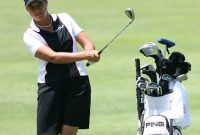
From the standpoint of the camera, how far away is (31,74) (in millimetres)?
10883

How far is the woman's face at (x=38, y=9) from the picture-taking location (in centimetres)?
588

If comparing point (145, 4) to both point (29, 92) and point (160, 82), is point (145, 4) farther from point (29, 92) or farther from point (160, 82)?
point (160, 82)

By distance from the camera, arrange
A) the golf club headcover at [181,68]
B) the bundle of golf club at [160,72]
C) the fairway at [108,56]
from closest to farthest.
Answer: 1. the bundle of golf club at [160,72]
2. the golf club headcover at [181,68]
3. the fairway at [108,56]

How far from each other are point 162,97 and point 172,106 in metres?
0.12

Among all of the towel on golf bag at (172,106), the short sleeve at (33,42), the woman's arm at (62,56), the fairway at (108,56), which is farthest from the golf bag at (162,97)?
the fairway at (108,56)

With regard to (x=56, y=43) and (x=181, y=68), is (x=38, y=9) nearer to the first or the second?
(x=56, y=43)

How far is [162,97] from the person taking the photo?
598 centimetres

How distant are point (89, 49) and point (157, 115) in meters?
0.79

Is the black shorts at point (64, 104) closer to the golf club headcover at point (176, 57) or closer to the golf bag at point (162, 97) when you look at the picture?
the golf bag at point (162, 97)

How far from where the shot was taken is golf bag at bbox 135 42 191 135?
5.84 metres

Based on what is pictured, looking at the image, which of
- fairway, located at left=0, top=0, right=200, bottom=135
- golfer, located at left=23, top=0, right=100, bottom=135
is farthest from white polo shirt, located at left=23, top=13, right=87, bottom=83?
fairway, located at left=0, top=0, right=200, bottom=135

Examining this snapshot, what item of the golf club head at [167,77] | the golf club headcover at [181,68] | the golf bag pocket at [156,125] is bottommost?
the golf bag pocket at [156,125]

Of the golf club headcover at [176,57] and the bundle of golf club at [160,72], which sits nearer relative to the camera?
the bundle of golf club at [160,72]

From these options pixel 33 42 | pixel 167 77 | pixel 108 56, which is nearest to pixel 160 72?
pixel 167 77
